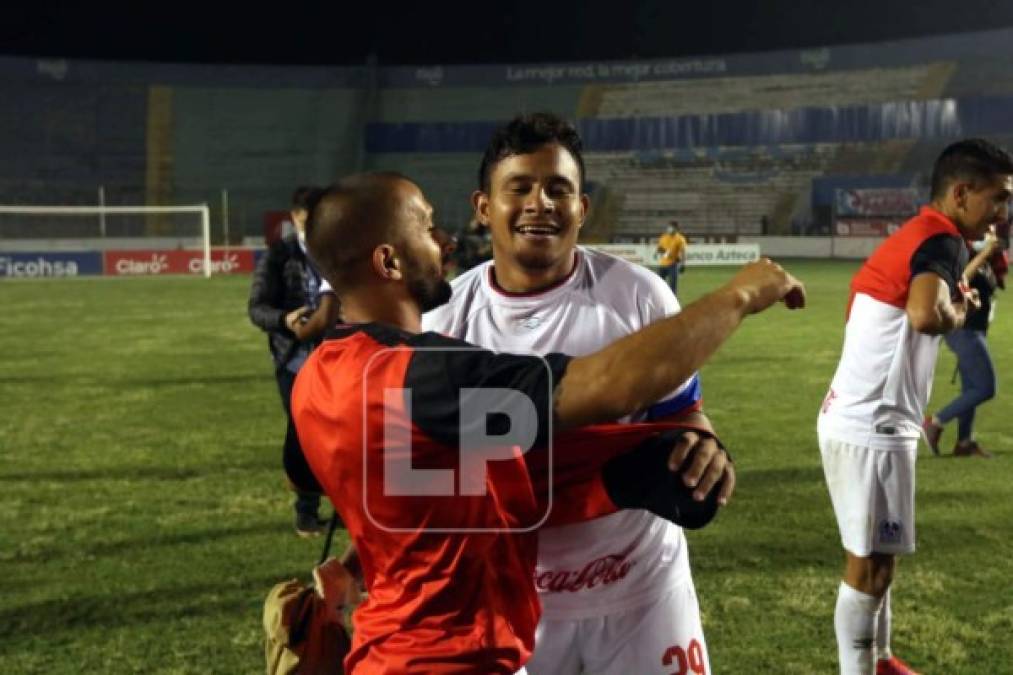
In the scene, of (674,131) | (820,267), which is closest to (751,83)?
(674,131)

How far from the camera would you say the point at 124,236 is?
4022 cm

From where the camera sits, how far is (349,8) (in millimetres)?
57625

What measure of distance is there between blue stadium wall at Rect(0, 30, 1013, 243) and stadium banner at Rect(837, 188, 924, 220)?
1002mm

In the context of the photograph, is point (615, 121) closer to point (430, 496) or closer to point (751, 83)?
point (751, 83)

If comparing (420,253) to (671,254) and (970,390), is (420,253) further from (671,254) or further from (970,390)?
(671,254)

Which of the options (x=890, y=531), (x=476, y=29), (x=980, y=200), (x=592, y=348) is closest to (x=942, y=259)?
(x=980, y=200)

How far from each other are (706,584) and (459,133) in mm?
50120

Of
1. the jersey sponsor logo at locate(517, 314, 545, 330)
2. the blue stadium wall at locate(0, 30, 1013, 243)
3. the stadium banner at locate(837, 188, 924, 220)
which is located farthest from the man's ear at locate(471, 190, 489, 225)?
the blue stadium wall at locate(0, 30, 1013, 243)

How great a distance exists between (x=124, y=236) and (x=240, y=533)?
3665 cm

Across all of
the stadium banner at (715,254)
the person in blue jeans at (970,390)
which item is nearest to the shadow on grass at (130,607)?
the person in blue jeans at (970,390)

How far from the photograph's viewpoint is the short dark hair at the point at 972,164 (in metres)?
4.02

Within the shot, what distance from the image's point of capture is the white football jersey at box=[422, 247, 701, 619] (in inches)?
105

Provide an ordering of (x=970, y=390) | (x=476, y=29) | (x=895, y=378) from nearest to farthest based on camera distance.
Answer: (x=895, y=378)
(x=970, y=390)
(x=476, y=29)

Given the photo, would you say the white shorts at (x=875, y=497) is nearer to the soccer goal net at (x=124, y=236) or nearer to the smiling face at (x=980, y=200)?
the smiling face at (x=980, y=200)
